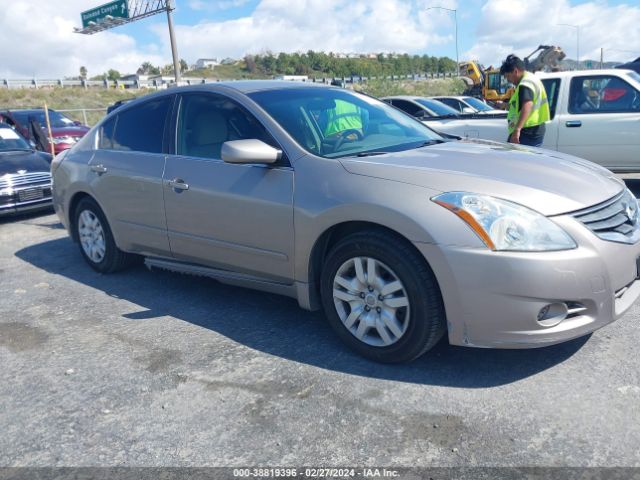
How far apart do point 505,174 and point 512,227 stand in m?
0.43

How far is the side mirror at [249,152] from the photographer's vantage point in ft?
11.6

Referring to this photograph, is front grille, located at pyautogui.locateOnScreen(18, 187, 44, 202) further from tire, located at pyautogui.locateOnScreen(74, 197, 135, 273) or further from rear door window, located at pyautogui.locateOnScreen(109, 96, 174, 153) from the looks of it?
rear door window, located at pyautogui.locateOnScreen(109, 96, 174, 153)

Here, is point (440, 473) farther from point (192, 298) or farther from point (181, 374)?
point (192, 298)

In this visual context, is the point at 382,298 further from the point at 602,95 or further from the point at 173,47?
the point at 173,47

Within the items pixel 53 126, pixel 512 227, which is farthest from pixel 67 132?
pixel 512 227

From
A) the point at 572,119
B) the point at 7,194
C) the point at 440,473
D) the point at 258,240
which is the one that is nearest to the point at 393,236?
the point at 258,240

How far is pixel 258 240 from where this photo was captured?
376 cm

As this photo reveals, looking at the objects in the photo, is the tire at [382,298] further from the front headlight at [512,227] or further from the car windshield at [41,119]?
the car windshield at [41,119]

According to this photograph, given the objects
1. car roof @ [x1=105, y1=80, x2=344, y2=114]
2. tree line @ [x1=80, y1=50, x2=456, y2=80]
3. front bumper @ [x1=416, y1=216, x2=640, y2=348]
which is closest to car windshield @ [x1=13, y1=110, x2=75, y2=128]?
car roof @ [x1=105, y1=80, x2=344, y2=114]

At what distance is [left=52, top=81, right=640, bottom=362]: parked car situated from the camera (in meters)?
2.85

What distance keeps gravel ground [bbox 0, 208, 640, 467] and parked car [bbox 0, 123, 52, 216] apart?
13.8ft

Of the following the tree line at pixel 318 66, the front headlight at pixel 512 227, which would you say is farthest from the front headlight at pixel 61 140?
the tree line at pixel 318 66

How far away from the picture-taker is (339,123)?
13.1 ft

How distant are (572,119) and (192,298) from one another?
5.73 m
